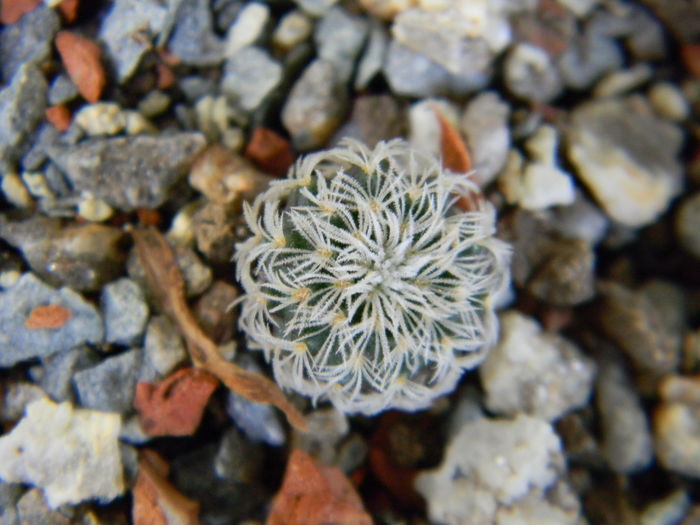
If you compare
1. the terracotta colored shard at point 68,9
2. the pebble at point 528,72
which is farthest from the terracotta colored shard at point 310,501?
the terracotta colored shard at point 68,9

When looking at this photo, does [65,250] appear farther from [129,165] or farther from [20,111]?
[20,111]

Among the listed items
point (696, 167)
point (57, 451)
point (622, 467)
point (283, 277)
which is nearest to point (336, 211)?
point (283, 277)

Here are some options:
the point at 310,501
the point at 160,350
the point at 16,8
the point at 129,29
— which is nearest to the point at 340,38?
the point at 129,29

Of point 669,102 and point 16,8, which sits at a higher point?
point 16,8

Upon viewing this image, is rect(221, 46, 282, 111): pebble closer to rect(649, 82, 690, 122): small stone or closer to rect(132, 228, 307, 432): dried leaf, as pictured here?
rect(132, 228, 307, 432): dried leaf

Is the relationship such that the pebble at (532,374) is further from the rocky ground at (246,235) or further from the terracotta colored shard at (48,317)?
the terracotta colored shard at (48,317)

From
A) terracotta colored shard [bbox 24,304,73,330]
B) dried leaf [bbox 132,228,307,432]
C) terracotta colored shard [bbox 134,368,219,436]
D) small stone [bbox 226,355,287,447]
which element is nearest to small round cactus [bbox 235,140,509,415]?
dried leaf [bbox 132,228,307,432]
